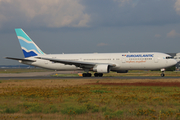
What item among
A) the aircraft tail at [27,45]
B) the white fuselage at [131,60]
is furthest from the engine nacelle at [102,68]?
the aircraft tail at [27,45]

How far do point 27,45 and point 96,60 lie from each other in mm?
15406

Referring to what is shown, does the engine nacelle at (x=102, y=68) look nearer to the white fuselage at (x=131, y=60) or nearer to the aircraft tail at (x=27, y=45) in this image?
the white fuselage at (x=131, y=60)

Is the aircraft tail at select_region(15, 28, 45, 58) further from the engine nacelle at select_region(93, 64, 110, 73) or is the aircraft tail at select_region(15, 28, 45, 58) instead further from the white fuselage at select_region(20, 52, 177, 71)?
the engine nacelle at select_region(93, 64, 110, 73)

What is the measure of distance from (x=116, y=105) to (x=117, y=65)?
1115 inches

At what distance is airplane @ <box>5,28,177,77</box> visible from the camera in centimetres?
3862

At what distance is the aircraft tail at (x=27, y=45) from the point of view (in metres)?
46.3

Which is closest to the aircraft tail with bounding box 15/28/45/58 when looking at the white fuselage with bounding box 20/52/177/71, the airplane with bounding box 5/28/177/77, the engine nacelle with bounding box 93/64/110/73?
the airplane with bounding box 5/28/177/77

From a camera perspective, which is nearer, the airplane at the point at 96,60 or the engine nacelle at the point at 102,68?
the engine nacelle at the point at 102,68

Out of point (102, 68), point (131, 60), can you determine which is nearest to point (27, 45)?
point (102, 68)

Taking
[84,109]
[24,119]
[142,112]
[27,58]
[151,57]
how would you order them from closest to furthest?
[24,119] < [142,112] < [84,109] < [151,57] < [27,58]

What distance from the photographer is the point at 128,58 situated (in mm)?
39281

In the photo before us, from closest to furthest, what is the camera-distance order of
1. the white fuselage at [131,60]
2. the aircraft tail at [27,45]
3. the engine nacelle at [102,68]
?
1. the engine nacelle at [102,68]
2. the white fuselage at [131,60]
3. the aircraft tail at [27,45]

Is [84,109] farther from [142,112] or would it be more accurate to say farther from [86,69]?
[86,69]

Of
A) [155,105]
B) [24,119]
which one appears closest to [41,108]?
[24,119]
